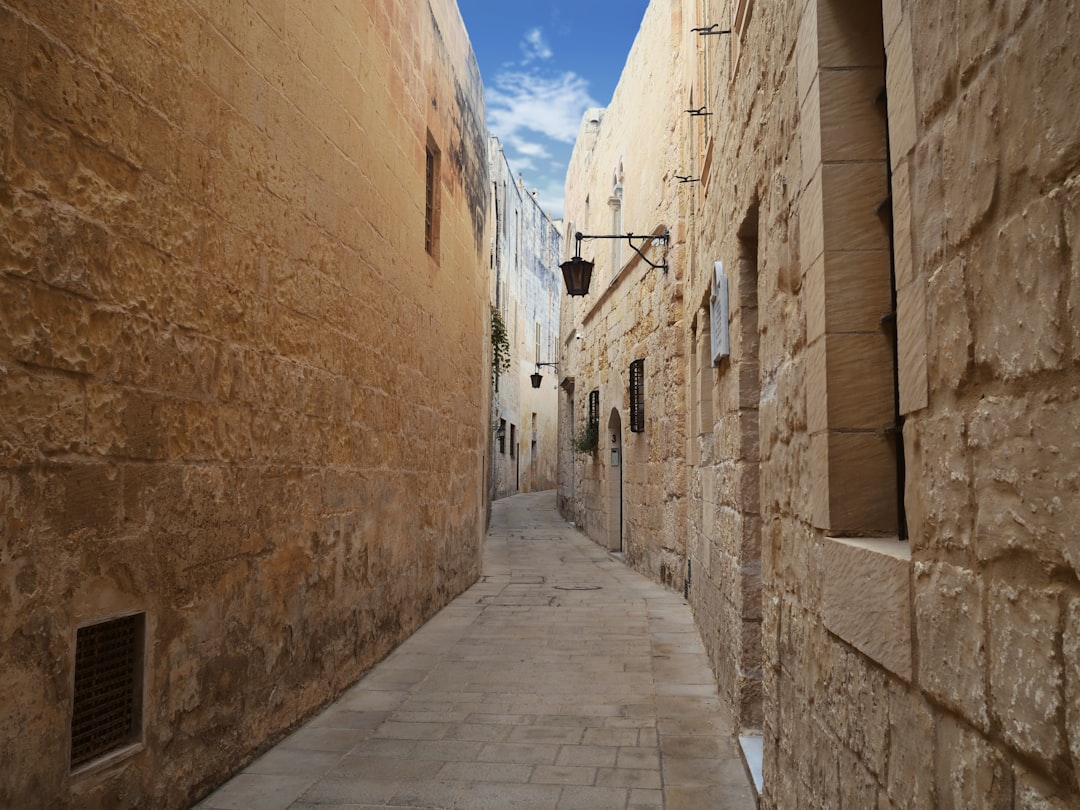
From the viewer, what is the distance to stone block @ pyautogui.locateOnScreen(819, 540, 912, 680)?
156 cm

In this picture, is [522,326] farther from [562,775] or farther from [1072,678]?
[1072,678]

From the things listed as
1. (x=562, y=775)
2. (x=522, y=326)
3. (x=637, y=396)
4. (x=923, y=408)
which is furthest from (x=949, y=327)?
(x=522, y=326)

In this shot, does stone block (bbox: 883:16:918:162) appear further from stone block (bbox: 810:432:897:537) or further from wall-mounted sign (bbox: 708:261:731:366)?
wall-mounted sign (bbox: 708:261:731:366)

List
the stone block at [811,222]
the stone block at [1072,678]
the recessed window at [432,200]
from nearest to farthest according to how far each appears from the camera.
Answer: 1. the stone block at [1072,678]
2. the stone block at [811,222]
3. the recessed window at [432,200]

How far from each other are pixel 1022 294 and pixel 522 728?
378 cm

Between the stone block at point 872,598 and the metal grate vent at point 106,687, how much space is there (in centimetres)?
213

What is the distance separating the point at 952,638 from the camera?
133cm

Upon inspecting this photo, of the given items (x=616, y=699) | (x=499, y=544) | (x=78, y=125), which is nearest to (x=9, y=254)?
(x=78, y=125)

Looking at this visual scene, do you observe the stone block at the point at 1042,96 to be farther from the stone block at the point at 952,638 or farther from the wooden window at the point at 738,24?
the wooden window at the point at 738,24

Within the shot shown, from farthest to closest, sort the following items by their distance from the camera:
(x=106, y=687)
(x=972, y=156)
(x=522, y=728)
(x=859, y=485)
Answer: (x=522, y=728) < (x=106, y=687) < (x=859, y=485) < (x=972, y=156)

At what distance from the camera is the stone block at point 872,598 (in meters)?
1.56

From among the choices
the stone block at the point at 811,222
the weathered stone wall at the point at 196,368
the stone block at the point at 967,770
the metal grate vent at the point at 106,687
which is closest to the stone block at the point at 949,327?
the stone block at the point at 967,770

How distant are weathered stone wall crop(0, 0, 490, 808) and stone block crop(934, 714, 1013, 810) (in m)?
2.19

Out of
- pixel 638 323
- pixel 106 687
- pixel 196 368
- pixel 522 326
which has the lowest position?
pixel 106 687
